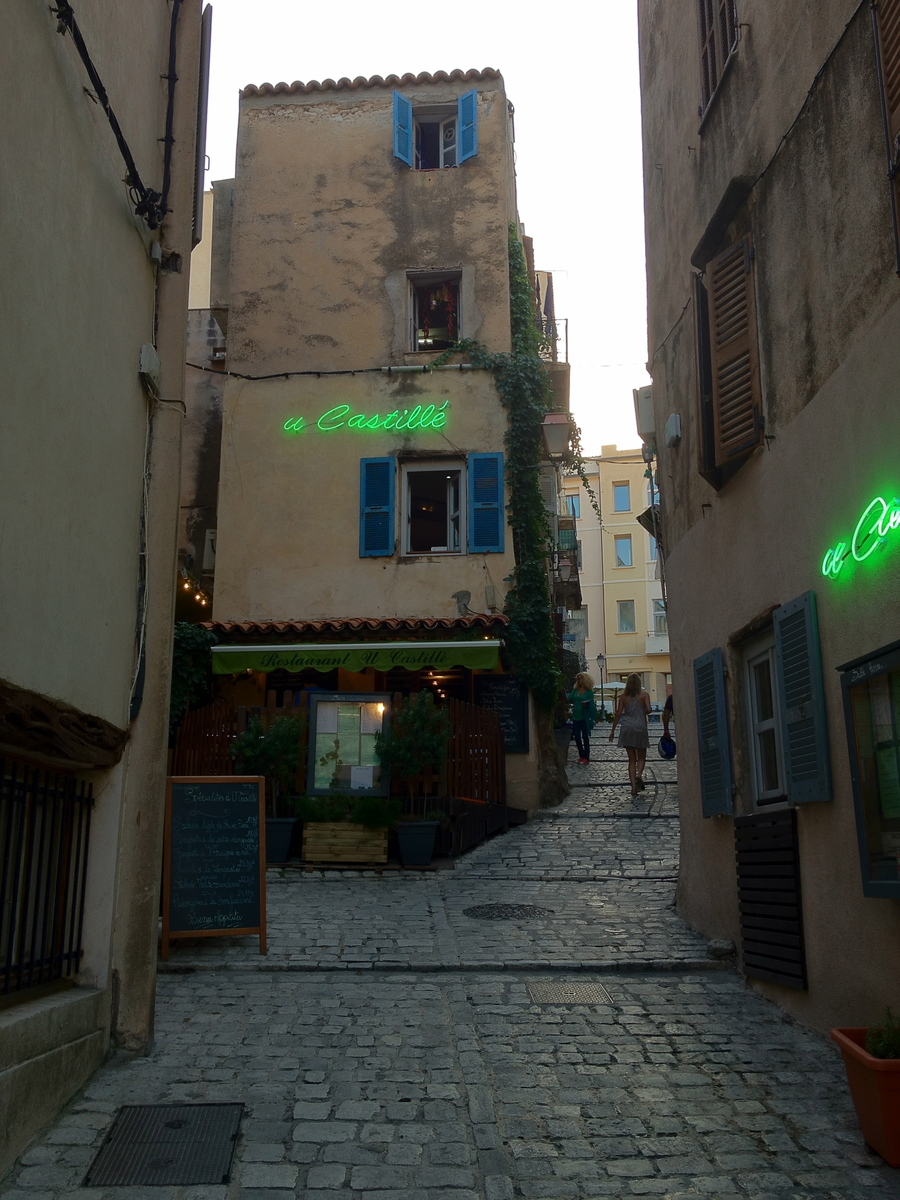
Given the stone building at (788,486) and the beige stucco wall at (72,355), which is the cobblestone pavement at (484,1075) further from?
the beige stucco wall at (72,355)

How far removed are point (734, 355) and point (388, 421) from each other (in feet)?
35.0

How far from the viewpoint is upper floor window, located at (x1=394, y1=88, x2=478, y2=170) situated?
1991cm

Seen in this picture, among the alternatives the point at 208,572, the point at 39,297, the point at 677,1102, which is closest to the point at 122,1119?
the point at 677,1102

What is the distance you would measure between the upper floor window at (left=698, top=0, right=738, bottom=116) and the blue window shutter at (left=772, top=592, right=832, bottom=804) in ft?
15.3

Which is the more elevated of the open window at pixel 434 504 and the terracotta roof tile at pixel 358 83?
the terracotta roof tile at pixel 358 83

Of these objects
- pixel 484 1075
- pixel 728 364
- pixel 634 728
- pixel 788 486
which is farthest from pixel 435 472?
pixel 484 1075

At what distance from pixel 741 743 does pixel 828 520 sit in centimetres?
247

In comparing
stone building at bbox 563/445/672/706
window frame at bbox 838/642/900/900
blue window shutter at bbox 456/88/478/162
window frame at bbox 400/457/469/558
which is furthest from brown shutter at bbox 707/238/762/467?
stone building at bbox 563/445/672/706

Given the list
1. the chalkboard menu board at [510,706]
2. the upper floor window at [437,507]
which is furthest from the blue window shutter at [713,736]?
the upper floor window at [437,507]

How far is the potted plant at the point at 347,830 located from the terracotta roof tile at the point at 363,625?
4001 millimetres

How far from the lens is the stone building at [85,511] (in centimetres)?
512

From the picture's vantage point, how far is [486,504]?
59.2ft

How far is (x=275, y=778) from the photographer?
13.4 m

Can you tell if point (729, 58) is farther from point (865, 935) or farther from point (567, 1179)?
point (567, 1179)
